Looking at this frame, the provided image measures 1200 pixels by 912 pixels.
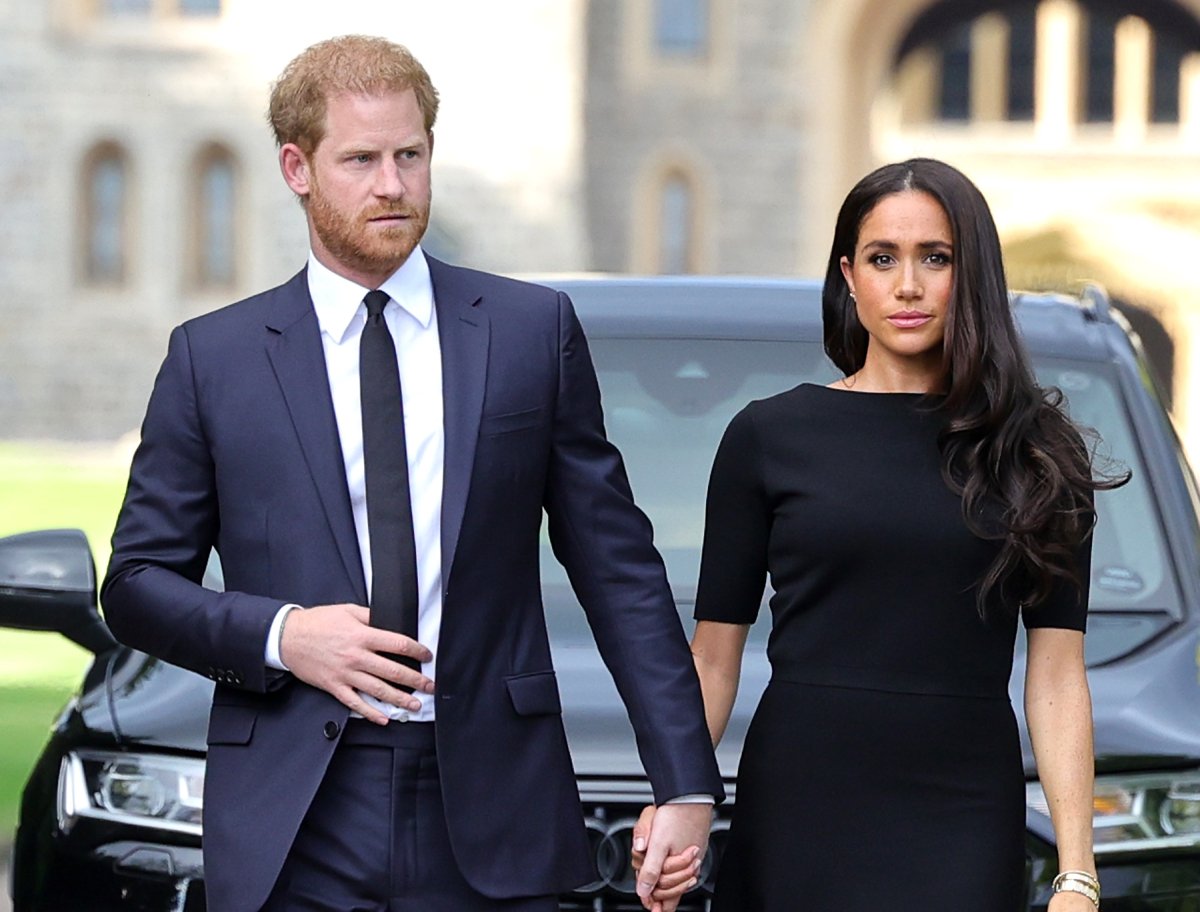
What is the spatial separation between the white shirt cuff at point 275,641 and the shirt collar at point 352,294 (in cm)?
39

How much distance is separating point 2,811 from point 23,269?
2675cm

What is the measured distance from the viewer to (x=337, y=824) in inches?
117

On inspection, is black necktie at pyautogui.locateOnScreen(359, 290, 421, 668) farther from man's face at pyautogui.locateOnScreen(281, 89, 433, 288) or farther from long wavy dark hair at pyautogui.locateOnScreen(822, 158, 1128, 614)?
long wavy dark hair at pyautogui.locateOnScreen(822, 158, 1128, 614)

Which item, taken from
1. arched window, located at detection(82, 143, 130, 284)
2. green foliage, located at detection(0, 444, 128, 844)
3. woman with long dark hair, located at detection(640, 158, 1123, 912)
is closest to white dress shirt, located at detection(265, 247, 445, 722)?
woman with long dark hair, located at detection(640, 158, 1123, 912)

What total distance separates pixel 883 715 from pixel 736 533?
34 centimetres

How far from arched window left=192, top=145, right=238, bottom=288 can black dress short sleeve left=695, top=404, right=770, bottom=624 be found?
31.3m

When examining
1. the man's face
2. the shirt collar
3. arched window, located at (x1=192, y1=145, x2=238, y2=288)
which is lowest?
the shirt collar

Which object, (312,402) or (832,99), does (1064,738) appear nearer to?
(312,402)

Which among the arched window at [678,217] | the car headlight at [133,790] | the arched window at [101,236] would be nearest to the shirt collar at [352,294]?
the car headlight at [133,790]

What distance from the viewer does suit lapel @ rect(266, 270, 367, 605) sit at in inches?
118

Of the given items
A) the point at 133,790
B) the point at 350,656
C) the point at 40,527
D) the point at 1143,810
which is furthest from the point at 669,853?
the point at 40,527

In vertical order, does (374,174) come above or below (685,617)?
above

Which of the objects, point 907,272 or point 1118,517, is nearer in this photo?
point 907,272

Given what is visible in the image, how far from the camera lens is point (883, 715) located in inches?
123
